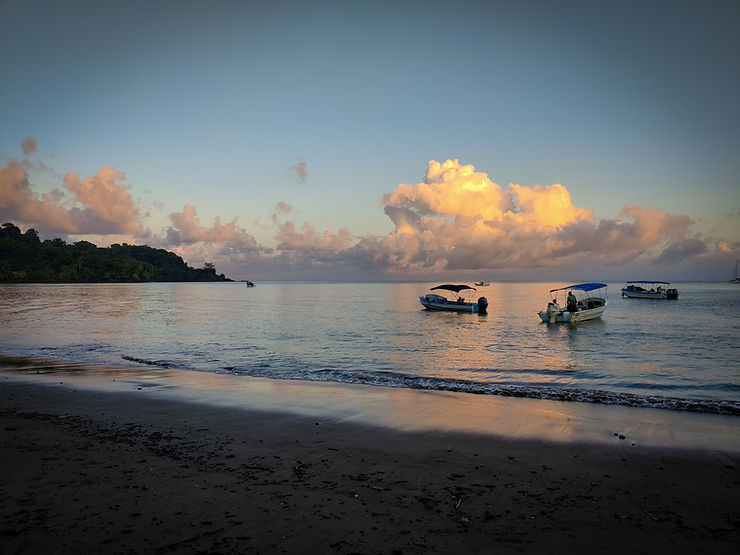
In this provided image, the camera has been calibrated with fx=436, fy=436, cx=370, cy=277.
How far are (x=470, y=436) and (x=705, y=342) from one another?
96.7ft

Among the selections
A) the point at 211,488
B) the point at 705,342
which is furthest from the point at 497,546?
the point at 705,342

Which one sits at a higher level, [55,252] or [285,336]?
[55,252]

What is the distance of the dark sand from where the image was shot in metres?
5.25

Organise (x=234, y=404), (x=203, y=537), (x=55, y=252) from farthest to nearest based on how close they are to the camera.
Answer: (x=55, y=252)
(x=234, y=404)
(x=203, y=537)

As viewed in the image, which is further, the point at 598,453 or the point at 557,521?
the point at 598,453

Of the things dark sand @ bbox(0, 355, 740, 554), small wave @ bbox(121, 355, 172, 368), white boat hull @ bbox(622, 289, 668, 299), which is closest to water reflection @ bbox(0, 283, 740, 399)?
small wave @ bbox(121, 355, 172, 368)

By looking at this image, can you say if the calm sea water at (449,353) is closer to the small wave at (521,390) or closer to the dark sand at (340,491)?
the small wave at (521,390)

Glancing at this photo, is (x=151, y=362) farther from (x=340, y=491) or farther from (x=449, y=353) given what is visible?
(x=340, y=491)

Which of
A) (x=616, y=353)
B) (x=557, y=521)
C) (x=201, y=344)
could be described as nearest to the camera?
(x=557, y=521)

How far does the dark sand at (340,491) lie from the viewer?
17.2ft

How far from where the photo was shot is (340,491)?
664 centimetres

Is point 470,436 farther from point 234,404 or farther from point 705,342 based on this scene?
point 705,342

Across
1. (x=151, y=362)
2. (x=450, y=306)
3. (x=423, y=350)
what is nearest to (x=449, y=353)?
(x=423, y=350)

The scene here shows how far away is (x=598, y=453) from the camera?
888 cm
